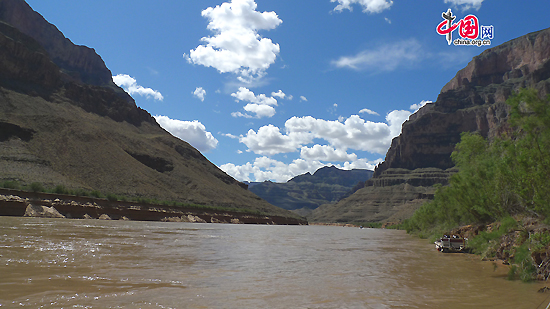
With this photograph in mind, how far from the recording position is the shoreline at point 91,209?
161 feet

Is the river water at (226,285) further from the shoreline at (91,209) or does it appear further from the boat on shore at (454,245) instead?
the shoreline at (91,209)

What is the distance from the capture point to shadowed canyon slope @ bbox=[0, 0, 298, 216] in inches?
3056

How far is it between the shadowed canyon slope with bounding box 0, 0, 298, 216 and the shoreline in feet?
28.9

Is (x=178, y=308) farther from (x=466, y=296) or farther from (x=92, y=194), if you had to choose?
(x=92, y=194)

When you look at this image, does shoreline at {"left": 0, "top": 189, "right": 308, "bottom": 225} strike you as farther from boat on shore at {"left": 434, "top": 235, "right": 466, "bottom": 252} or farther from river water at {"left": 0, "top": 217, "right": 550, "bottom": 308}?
boat on shore at {"left": 434, "top": 235, "right": 466, "bottom": 252}

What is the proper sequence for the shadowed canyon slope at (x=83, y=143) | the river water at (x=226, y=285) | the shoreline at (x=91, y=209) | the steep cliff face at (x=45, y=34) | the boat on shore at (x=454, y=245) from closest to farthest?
the river water at (x=226, y=285)
the boat on shore at (x=454, y=245)
the shoreline at (x=91, y=209)
the shadowed canyon slope at (x=83, y=143)
the steep cliff face at (x=45, y=34)

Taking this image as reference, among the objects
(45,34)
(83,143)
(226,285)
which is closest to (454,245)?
(226,285)

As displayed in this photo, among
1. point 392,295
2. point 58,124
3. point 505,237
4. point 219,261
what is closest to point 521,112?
point 505,237

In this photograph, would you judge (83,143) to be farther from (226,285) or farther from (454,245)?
(226,285)

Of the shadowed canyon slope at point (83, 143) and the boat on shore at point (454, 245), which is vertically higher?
the shadowed canyon slope at point (83, 143)

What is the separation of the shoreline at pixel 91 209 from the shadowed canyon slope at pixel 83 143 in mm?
8823

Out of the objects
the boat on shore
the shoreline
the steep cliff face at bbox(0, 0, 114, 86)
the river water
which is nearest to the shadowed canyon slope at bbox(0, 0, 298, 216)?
the steep cliff face at bbox(0, 0, 114, 86)

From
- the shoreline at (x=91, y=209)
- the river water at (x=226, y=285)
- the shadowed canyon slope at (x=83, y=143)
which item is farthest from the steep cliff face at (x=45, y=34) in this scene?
the river water at (x=226, y=285)

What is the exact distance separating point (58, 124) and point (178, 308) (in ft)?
332
